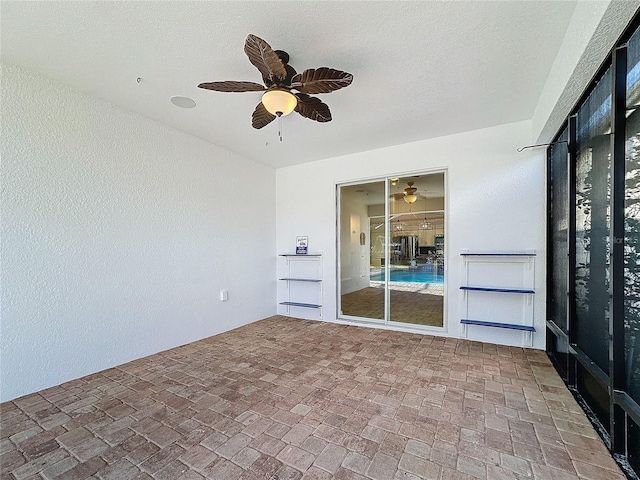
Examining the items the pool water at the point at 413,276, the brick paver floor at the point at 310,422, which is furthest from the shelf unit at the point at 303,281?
the brick paver floor at the point at 310,422

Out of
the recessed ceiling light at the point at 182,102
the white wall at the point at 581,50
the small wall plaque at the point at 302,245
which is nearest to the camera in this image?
the white wall at the point at 581,50

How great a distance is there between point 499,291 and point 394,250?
1.65 meters

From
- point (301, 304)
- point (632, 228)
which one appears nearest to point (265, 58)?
point (632, 228)

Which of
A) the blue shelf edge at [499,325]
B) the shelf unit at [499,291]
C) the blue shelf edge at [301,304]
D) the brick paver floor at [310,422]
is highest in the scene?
the shelf unit at [499,291]

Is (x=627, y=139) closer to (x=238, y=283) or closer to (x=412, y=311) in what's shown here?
(x=412, y=311)

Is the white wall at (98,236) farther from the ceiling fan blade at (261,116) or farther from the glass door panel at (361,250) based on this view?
the glass door panel at (361,250)

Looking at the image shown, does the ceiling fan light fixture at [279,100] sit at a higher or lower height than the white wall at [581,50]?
lower

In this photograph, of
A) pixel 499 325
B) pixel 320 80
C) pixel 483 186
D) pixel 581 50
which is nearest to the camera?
pixel 581 50

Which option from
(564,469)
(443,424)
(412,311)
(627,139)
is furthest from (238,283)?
(627,139)

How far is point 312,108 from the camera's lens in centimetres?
258

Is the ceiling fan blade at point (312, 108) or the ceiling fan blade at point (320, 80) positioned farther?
the ceiling fan blade at point (312, 108)

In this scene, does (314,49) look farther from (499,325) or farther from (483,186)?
(499,325)

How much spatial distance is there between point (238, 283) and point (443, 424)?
3.63 metres

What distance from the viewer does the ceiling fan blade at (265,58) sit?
1786 millimetres
